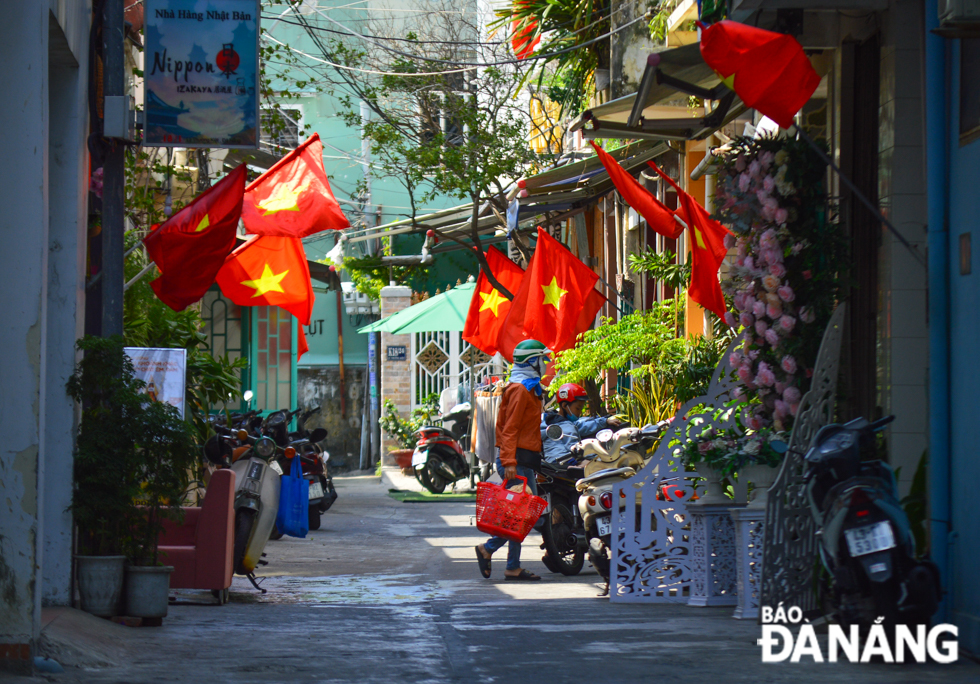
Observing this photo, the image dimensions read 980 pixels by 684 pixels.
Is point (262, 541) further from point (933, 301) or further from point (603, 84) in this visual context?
point (603, 84)

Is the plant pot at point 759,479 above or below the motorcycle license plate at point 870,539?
above

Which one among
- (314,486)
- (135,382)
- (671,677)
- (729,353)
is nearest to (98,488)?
(135,382)

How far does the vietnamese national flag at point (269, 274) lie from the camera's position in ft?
36.9

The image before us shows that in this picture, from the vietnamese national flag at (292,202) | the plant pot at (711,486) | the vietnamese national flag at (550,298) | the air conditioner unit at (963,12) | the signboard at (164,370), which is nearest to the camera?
the air conditioner unit at (963,12)

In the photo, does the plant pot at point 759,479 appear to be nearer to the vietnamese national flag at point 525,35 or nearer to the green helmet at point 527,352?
the green helmet at point 527,352

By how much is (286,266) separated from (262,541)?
10.5 feet

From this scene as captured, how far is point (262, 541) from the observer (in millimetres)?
9078

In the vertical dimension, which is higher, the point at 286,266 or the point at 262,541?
the point at 286,266

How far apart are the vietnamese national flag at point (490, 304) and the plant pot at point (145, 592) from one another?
9951 millimetres

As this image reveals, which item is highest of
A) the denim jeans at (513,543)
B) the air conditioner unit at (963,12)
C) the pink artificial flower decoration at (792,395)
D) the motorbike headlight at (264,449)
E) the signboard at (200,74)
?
the signboard at (200,74)

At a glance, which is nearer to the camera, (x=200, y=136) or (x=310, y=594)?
(x=200, y=136)

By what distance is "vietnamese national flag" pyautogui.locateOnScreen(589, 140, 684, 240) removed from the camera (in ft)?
32.9

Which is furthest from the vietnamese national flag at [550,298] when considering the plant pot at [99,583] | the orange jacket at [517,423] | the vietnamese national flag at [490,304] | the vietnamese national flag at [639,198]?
the plant pot at [99,583]

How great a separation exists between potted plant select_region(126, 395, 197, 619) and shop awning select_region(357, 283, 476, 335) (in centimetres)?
1127
